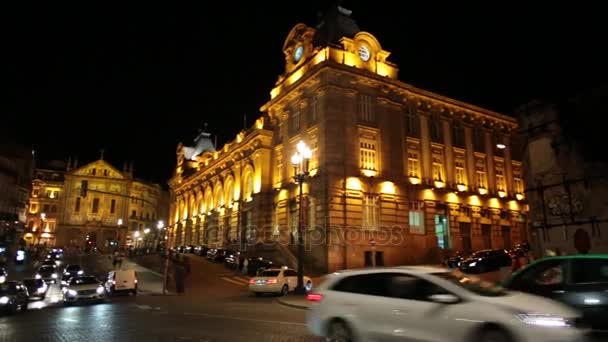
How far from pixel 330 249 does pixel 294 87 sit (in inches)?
608

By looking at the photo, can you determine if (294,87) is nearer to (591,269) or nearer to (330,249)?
(330,249)

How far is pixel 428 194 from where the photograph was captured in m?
39.6

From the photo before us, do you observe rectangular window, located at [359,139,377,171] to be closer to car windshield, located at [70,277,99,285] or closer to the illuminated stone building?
the illuminated stone building

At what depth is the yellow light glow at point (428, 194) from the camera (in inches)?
1547

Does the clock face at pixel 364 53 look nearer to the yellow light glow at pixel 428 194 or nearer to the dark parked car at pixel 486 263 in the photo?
the yellow light glow at pixel 428 194

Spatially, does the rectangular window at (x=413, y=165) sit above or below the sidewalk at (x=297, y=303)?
above

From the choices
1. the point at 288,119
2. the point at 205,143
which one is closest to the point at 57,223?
the point at 205,143

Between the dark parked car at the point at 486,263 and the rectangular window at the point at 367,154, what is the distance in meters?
11.7

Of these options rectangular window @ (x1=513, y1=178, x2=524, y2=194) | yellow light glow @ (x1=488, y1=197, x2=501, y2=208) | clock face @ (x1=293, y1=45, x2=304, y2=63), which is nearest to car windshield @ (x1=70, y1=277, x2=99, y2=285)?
clock face @ (x1=293, y1=45, x2=304, y2=63)

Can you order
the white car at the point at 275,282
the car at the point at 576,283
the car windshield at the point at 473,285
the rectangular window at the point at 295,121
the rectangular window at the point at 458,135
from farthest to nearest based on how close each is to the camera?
the rectangular window at the point at 458,135, the rectangular window at the point at 295,121, the white car at the point at 275,282, the car at the point at 576,283, the car windshield at the point at 473,285

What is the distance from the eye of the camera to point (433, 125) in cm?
4291

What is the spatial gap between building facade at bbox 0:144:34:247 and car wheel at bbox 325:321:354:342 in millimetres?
58965

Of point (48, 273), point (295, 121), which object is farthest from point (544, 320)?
point (48, 273)

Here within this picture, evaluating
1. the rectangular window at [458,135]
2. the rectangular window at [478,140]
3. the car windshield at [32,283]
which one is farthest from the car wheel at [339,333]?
the rectangular window at [478,140]
